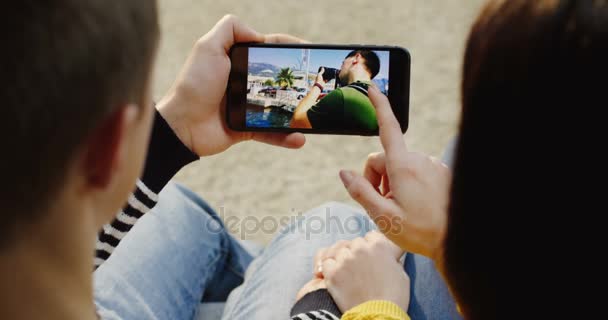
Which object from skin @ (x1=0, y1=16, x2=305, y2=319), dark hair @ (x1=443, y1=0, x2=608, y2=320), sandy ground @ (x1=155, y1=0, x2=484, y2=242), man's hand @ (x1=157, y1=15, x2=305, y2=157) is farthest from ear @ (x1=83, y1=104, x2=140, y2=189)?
sandy ground @ (x1=155, y1=0, x2=484, y2=242)

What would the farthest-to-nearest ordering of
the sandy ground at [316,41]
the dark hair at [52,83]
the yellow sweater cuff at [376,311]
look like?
1. the sandy ground at [316,41]
2. the yellow sweater cuff at [376,311]
3. the dark hair at [52,83]

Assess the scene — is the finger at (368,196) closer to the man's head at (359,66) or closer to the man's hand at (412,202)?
the man's hand at (412,202)

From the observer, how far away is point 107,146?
0.46 metres

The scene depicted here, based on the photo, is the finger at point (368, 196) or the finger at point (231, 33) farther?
the finger at point (231, 33)

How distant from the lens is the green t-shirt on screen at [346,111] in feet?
3.15

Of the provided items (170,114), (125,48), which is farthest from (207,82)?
(125,48)

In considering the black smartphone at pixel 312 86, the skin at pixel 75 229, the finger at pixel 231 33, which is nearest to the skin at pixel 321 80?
the black smartphone at pixel 312 86

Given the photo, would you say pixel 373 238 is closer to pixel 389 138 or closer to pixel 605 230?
pixel 389 138

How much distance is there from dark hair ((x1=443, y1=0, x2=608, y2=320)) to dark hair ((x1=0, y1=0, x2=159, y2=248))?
281 millimetres

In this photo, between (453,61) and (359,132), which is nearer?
(359,132)

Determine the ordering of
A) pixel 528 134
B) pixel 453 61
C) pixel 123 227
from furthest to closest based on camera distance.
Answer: pixel 453 61 < pixel 123 227 < pixel 528 134

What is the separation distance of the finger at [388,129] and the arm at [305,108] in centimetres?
10

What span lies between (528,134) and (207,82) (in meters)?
0.62

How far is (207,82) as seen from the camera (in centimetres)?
95
